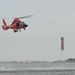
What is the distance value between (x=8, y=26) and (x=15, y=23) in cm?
324

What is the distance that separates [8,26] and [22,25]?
12.6ft

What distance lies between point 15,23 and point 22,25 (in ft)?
4.30

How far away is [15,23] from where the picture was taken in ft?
302

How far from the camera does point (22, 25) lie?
92125 millimetres

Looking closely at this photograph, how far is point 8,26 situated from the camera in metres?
94.9
